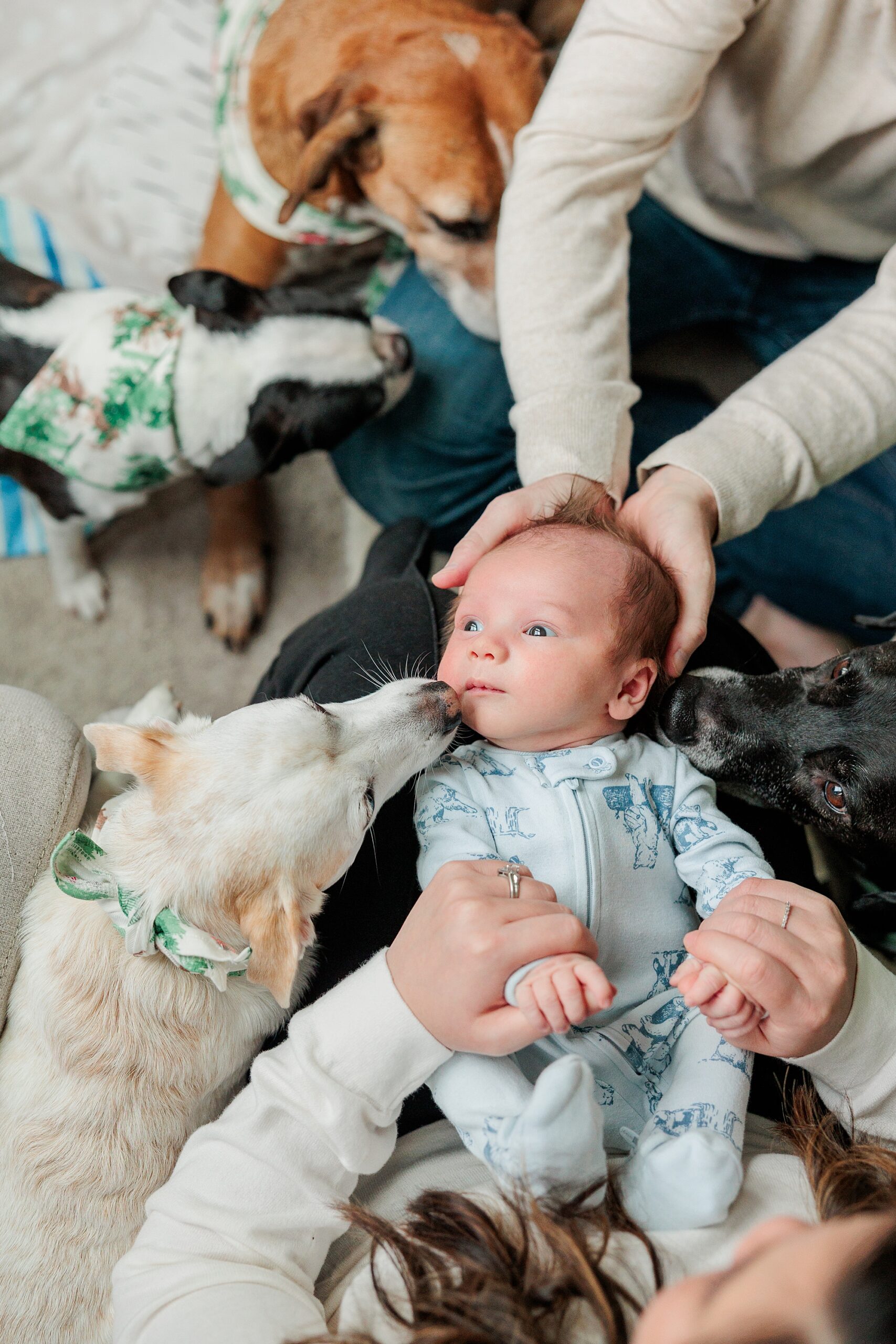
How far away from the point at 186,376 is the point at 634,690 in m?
1.12

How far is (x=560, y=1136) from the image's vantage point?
0.86 metres

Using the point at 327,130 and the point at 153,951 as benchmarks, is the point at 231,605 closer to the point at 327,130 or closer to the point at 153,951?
the point at 327,130

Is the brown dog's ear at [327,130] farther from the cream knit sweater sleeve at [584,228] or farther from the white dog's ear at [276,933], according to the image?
the white dog's ear at [276,933]

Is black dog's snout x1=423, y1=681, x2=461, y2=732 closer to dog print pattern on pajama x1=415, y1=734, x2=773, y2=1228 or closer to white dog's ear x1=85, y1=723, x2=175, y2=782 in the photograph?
dog print pattern on pajama x1=415, y1=734, x2=773, y2=1228

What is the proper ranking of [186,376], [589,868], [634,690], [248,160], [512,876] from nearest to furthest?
[512,876]
[589,868]
[634,690]
[186,376]
[248,160]

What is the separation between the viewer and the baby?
1007 millimetres

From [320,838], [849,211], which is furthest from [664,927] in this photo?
[849,211]

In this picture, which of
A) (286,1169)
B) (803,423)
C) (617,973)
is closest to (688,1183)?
(617,973)

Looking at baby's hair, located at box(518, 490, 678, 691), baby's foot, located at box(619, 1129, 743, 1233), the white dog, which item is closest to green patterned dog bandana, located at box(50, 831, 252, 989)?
the white dog

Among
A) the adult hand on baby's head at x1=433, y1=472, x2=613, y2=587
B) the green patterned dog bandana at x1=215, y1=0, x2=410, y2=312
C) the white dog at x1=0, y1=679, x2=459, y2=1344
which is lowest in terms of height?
the white dog at x1=0, y1=679, x2=459, y2=1344

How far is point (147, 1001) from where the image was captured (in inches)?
44.9

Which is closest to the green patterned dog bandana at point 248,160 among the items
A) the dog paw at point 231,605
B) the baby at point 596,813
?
the dog paw at point 231,605

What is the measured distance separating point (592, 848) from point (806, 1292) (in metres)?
0.61

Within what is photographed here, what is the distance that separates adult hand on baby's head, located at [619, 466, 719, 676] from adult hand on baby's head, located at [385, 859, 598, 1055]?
470 millimetres
